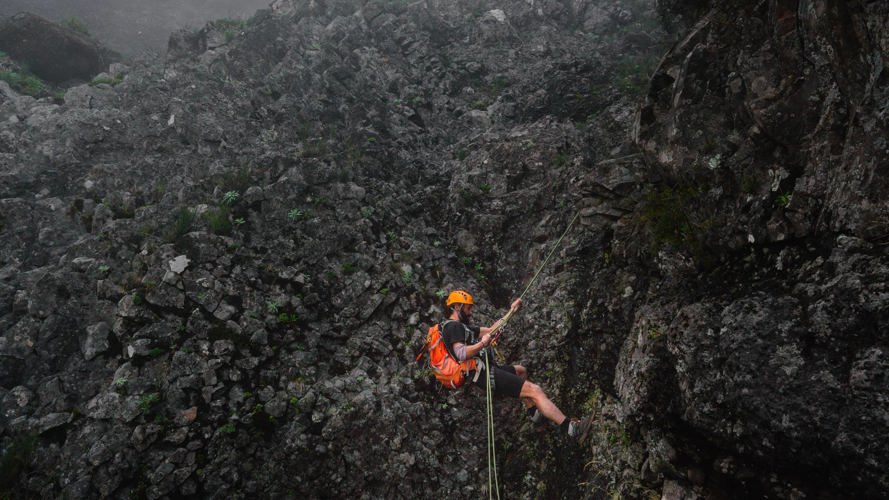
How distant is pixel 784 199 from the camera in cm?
482

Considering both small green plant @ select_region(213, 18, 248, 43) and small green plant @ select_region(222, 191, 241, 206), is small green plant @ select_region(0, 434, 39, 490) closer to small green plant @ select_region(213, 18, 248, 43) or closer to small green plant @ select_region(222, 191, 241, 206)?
small green plant @ select_region(222, 191, 241, 206)

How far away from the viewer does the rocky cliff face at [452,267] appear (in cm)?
416

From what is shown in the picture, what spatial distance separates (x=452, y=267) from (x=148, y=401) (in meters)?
6.79

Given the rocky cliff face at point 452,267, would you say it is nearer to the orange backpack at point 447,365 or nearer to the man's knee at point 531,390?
the man's knee at point 531,390

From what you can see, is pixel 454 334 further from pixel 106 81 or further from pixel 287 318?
pixel 106 81

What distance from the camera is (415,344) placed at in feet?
30.8

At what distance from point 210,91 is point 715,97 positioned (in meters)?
15.9

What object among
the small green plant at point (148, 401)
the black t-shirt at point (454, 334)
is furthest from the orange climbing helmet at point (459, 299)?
the small green plant at point (148, 401)

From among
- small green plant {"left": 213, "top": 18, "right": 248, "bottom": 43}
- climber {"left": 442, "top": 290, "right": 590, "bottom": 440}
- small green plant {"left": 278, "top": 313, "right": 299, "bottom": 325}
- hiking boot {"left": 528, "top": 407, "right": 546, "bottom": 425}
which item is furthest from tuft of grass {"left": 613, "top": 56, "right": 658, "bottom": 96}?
small green plant {"left": 213, "top": 18, "right": 248, "bottom": 43}

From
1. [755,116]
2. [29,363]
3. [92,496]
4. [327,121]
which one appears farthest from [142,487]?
[327,121]

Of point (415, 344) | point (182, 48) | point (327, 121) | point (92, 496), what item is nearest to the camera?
point (92, 496)

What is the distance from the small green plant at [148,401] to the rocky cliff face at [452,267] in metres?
0.05

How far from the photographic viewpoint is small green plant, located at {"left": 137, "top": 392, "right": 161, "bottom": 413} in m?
7.70

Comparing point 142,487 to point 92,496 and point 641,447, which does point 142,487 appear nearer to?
point 92,496
